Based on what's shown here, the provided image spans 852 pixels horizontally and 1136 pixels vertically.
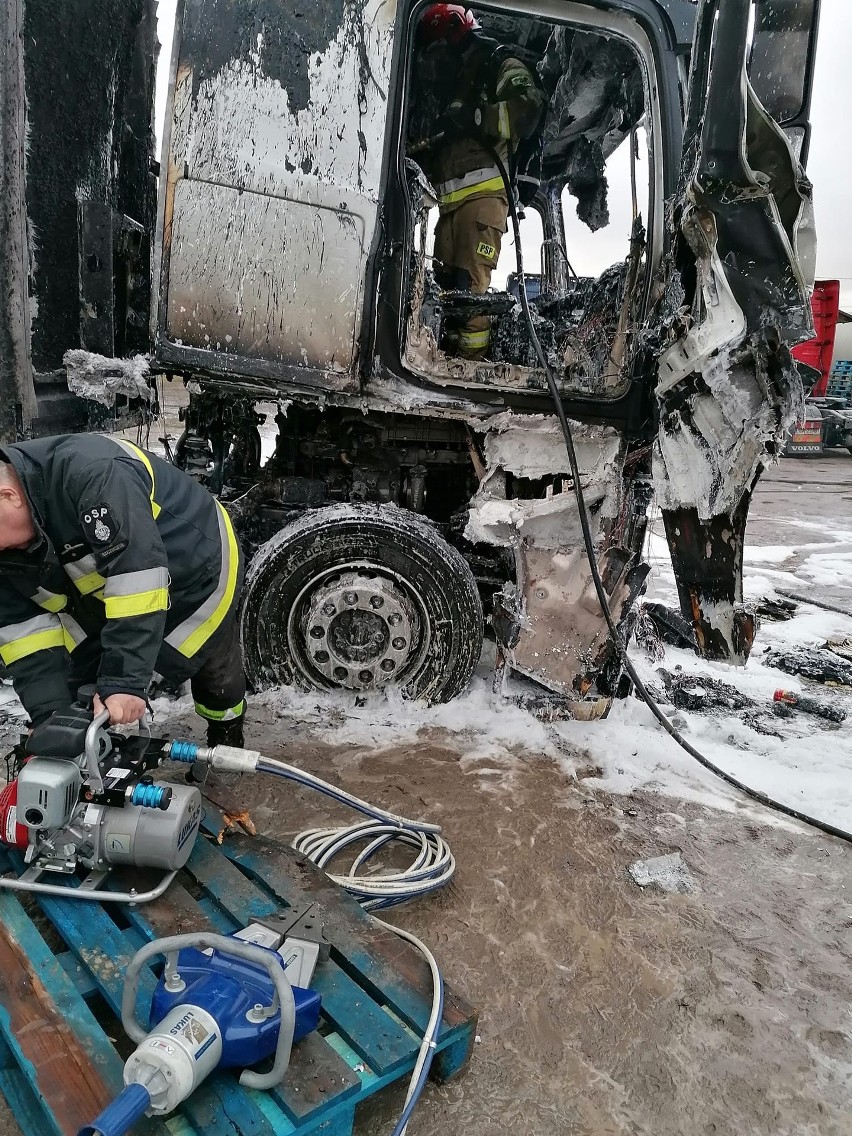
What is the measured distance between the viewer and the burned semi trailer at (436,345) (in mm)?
2459

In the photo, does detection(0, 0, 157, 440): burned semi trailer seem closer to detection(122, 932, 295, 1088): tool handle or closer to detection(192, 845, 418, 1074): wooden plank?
detection(192, 845, 418, 1074): wooden plank

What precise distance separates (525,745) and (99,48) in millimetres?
3405

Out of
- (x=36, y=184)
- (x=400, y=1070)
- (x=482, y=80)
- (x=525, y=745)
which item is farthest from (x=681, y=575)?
(x=36, y=184)

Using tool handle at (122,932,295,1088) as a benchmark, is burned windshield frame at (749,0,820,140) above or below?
above

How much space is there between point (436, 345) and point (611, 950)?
7.65 feet

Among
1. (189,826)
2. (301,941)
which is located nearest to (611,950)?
(301,941)

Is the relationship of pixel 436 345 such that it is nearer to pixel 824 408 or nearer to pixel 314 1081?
pixel 314 1081

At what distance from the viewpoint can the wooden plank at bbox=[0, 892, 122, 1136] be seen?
4.24ft

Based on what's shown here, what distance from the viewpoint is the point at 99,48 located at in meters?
2.91

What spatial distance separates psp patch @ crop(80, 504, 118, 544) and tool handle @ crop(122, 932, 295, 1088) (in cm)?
101

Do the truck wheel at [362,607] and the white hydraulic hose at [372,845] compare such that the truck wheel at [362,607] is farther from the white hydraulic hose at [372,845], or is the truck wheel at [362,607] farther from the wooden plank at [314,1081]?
the wooden plank at [314,1081]

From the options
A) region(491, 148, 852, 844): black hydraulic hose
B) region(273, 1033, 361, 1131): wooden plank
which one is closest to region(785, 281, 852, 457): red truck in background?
region(491, 148, 852, 844): black hydraulic hose

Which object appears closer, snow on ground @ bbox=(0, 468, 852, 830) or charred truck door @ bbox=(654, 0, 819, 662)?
charred truck door @ bbox=(654, 0, 819, 662)

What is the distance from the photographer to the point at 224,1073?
1371 millimetres
